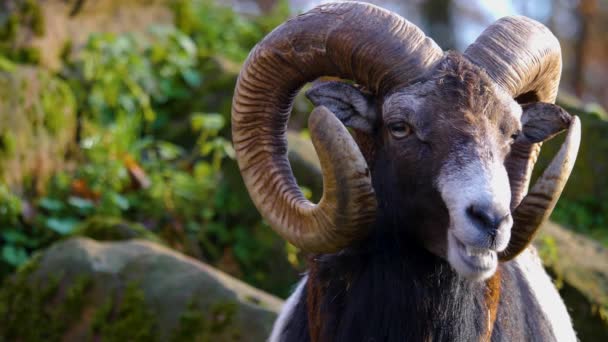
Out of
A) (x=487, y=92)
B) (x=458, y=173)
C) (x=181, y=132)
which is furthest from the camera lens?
(x=181, y=132)

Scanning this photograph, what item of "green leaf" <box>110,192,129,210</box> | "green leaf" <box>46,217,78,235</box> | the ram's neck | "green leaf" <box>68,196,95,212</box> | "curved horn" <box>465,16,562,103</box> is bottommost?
"green leaf" <box>46,217,78,235</box>

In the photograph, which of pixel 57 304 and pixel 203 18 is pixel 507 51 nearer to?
pixel 57 304

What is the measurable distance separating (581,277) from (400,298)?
147 inches

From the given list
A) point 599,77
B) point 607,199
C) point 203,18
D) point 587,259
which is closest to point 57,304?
point 587,259

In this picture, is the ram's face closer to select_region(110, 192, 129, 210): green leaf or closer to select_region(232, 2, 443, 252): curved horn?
select_region(232, 2, 443, 252): curved horn

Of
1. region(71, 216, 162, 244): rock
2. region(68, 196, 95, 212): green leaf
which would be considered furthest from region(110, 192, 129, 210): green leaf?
region(71, 216, 162, 244): rock

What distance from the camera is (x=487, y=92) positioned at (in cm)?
529

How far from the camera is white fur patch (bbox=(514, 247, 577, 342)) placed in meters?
6.21

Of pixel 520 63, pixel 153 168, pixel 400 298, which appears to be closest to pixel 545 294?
pixel 400 298

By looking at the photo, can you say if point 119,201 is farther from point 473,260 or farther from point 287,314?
point 473,260

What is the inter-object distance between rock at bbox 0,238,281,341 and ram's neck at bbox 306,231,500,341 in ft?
8.27

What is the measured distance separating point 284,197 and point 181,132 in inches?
287

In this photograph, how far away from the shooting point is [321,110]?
5090 millimetres

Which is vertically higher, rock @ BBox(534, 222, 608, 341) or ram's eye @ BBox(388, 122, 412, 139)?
ram's eye @ BBox(388, 122, 412, 139)
